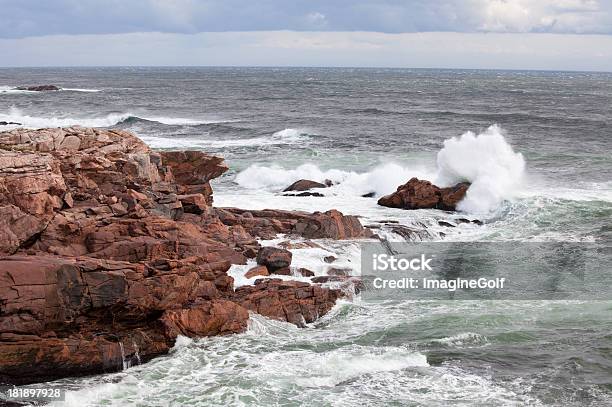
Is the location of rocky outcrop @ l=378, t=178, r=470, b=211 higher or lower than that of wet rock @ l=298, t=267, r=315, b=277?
higher

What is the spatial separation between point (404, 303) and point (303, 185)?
14091 mm

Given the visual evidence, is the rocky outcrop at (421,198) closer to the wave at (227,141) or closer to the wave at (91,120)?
the wave at (227,141)

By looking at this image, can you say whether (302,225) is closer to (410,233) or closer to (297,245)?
(297,245)

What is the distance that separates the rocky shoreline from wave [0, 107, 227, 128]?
4473 centimetres

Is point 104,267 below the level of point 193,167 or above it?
below

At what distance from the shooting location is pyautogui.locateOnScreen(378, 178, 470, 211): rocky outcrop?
30.9 meters

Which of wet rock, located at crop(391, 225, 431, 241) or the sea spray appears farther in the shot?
the sea spray

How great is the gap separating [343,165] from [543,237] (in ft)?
55.0

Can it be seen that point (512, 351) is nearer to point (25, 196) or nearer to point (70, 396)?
point (70, 396)

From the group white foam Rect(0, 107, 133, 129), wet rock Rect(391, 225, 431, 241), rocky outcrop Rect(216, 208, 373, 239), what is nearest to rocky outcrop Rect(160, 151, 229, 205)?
rocky outcrop Rect(216, 208, 373, 239)

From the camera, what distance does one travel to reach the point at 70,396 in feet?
46.8

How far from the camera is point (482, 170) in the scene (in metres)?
34.4

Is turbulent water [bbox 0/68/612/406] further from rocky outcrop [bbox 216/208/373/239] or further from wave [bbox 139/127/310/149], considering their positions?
rocky outcrop [bbox 216/208/373/239]

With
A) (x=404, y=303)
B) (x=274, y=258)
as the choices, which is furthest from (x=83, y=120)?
(x=404, y=303)
